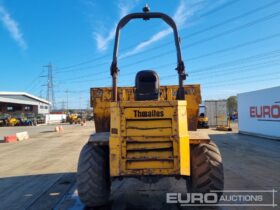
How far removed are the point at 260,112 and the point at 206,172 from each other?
17.8 metres

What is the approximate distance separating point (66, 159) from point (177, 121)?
9.09 meters

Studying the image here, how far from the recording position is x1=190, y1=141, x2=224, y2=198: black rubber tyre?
5.59m

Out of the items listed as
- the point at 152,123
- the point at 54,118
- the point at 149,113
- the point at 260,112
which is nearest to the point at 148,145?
the point at 152,123

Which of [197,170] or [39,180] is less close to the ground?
[197,170]

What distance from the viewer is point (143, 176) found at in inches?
211

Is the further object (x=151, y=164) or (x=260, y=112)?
(x=260, y=112)

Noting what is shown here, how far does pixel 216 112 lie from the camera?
3872cm

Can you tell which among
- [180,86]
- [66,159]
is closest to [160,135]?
[180,86]

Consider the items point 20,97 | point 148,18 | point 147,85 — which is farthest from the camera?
point 20,97

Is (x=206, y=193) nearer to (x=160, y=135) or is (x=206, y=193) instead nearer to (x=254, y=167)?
(x=160, y=135)

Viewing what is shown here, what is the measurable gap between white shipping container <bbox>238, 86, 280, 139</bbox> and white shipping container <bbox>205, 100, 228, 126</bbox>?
493 inches

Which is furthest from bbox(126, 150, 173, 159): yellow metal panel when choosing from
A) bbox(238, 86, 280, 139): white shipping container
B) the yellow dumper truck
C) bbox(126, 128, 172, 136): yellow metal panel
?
bbox(238, 86, 280, 139): white shipping container

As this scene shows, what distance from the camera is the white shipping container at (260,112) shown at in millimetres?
19906

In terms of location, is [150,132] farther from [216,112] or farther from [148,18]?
[216,112]
